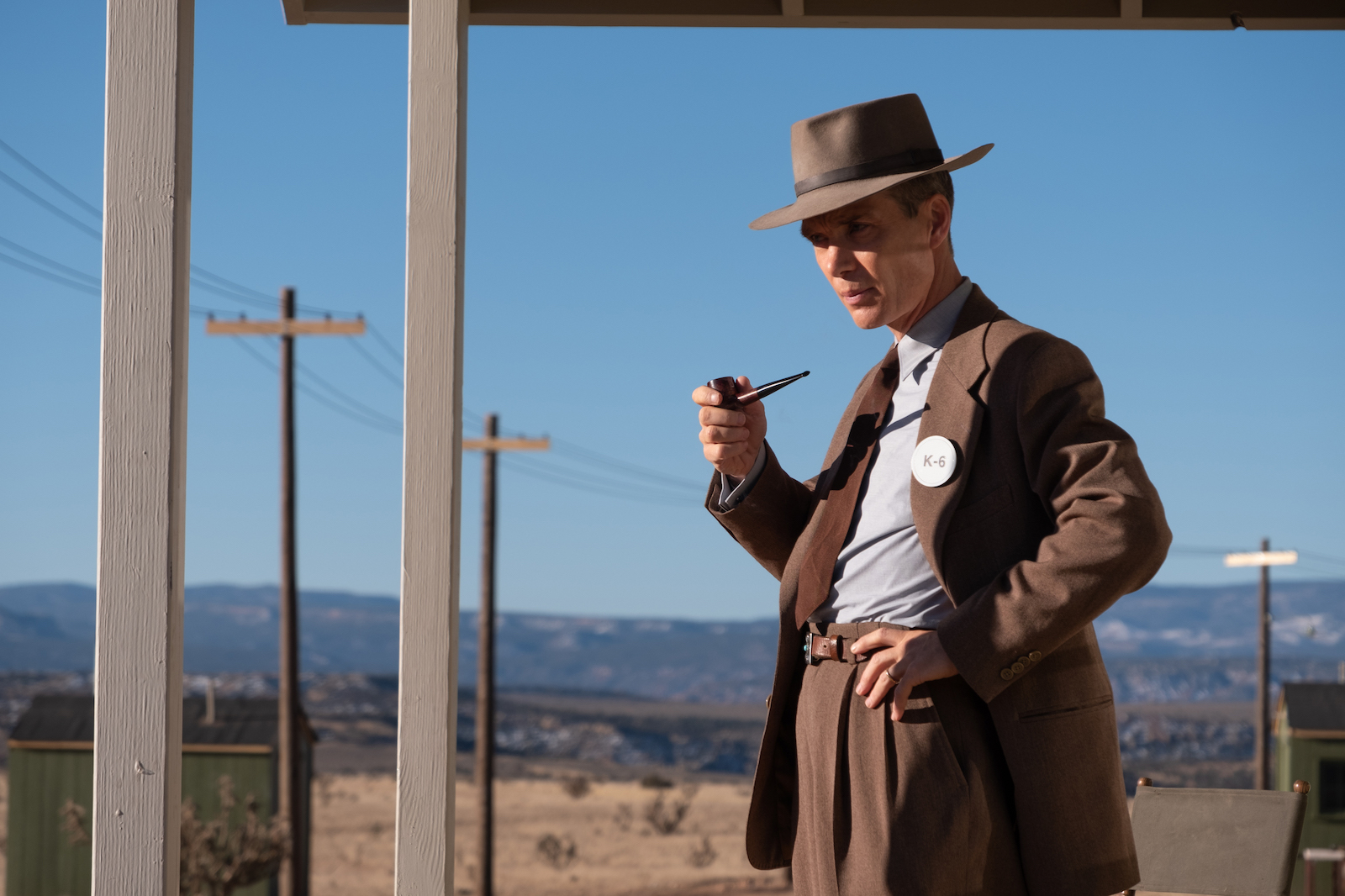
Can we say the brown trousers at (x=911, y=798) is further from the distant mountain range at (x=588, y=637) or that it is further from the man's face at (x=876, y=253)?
the distant mountain range at (x=588, y=637)

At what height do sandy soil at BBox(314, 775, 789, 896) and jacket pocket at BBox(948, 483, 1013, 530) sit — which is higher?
jacket pocket at BBox(948, 483, 1013, 530)

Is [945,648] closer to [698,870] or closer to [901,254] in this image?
[901,254]

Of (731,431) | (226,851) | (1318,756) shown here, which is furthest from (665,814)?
(731,431)

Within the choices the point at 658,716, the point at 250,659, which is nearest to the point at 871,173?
the point at 658,716

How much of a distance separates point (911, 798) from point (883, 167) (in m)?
1.00

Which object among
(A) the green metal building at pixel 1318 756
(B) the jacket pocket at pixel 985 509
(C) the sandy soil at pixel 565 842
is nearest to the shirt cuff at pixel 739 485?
(B) the jacket pocket at pixel 985 509

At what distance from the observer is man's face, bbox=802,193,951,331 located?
7.62 feet

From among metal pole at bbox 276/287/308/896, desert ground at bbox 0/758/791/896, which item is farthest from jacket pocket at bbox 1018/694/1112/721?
desert ground at bbox 0/758/791/896

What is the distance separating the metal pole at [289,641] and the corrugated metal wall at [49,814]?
2.36 feet

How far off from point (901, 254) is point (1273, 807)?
1.98 meters

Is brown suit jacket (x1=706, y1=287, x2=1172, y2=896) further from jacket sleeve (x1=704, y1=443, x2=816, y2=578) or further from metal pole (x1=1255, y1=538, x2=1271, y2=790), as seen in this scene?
metal pole (x1=1255, y1=538, x2=1271, y2=790)

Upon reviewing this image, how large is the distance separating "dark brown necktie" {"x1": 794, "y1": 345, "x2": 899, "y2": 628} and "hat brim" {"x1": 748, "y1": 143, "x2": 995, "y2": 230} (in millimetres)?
313

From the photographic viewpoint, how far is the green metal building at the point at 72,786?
16.8m

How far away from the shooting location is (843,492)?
238 centimetres
